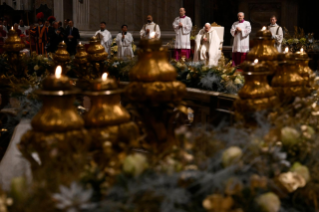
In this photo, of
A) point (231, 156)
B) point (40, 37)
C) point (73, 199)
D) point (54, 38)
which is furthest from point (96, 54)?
point (40, 37)

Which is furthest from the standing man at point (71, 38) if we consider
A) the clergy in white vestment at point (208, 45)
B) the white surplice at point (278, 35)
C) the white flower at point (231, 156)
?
the white flower at point (231, 156)

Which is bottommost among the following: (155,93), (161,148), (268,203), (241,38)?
(268,203)

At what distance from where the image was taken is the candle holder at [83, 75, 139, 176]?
6.31 ft

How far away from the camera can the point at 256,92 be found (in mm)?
2596

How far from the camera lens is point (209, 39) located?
9.32m

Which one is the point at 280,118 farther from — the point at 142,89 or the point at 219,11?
the point at 219,11

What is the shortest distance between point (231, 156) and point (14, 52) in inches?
171

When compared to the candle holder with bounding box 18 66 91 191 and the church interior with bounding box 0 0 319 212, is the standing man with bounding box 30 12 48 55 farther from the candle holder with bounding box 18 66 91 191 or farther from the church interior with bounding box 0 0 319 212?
the candle holder with bounding box 18 66 91 191

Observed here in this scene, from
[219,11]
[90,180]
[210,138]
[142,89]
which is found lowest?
[90,180]

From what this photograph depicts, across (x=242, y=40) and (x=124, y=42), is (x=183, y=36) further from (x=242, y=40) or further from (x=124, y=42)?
(x=124, y=42)

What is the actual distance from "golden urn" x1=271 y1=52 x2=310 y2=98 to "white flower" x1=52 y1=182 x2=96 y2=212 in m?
1.84

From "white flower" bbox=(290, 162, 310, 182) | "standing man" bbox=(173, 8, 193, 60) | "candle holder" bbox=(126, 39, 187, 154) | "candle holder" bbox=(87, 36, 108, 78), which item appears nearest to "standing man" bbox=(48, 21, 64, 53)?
"standing man" bbox=(173, 8, 193, 60)

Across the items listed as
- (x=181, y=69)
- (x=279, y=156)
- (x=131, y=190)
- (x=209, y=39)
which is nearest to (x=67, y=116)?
(x=131, y=190)

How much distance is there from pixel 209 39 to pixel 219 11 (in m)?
8.04
